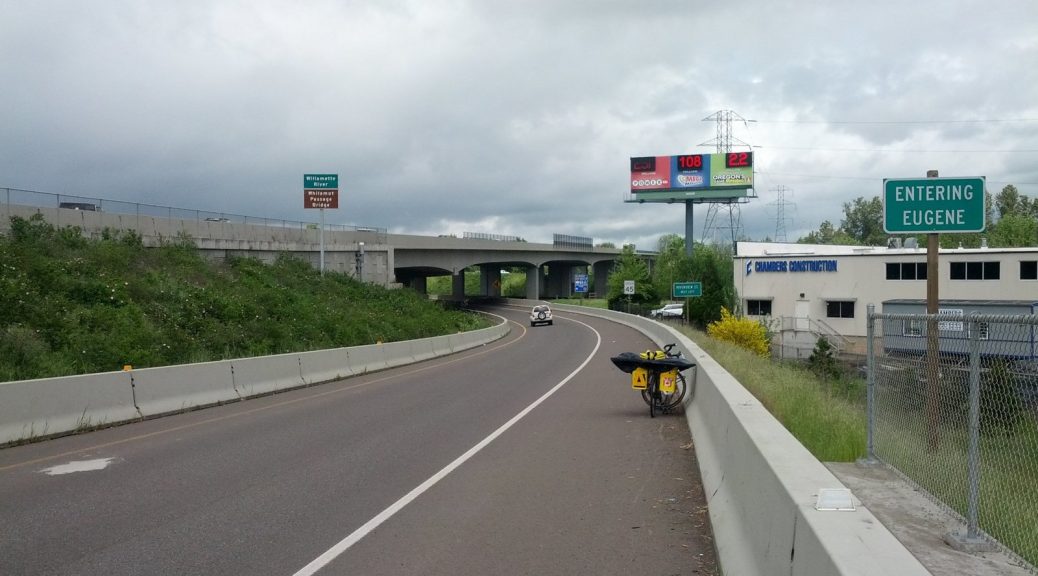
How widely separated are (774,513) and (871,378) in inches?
181

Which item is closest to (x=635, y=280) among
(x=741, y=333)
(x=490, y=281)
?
(x=490, y=281)

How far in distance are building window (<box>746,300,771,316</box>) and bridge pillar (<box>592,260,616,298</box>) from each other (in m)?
69.4

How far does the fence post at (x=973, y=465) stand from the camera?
5332 mm

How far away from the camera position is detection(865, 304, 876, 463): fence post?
325 inches

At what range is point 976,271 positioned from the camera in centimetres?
5534

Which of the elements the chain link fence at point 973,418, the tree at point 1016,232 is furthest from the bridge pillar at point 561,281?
the chain link fence at point 973,418

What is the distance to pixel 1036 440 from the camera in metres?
4.60

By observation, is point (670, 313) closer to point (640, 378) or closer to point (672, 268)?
point (672, 268)

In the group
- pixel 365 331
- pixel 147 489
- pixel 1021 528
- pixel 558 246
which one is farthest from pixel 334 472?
pixel 558 246

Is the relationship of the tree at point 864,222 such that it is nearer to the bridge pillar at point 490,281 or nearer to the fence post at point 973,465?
the bridge pillar at point 490,281

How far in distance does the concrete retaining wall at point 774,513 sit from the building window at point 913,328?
4.79 ft

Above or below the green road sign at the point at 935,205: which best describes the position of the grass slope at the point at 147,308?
below

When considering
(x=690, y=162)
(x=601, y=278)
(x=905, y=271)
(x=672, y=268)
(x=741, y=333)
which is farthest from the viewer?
(x=601, y=278)

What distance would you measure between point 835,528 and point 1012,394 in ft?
6.77
